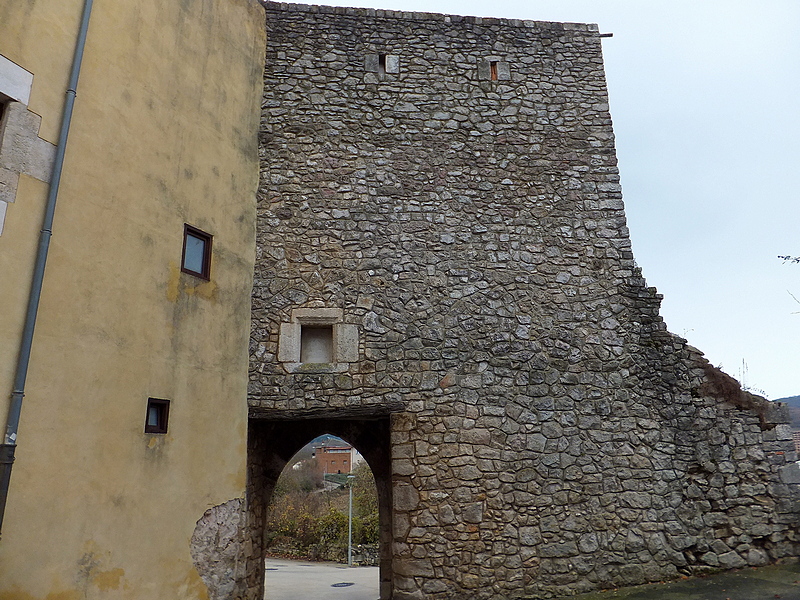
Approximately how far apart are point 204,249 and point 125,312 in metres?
1.11

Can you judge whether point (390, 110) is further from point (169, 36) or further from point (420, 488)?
point (420, 488)

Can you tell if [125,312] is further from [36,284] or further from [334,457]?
[334,457]

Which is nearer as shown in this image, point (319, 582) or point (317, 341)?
point (317, 341)

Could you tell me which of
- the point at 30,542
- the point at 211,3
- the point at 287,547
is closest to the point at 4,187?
the point at 30,542

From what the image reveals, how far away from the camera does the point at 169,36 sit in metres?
5.09

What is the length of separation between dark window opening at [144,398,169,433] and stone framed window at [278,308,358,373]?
1.43 m

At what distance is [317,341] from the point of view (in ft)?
19.4

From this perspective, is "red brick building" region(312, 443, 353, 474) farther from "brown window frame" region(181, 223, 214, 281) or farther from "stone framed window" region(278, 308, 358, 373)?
"brown window frame" region(181, 223, 214, 281)

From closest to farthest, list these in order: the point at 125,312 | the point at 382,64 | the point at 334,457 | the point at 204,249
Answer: the point at 125,312, the point at 204,249, the point at 382,64, the point at 334,457

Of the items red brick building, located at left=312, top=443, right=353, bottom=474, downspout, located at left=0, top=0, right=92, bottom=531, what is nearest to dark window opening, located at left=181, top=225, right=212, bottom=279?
downspout, located at left=0, top=0, right=92, bottom=531

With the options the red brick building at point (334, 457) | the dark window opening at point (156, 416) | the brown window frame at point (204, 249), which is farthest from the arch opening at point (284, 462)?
the red brick building at point (334, 457)

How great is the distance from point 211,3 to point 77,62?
209 cm

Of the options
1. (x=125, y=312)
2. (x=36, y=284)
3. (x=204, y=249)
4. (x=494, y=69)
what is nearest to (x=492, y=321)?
(x=204, y=249)

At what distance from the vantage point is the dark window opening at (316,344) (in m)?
5.85
